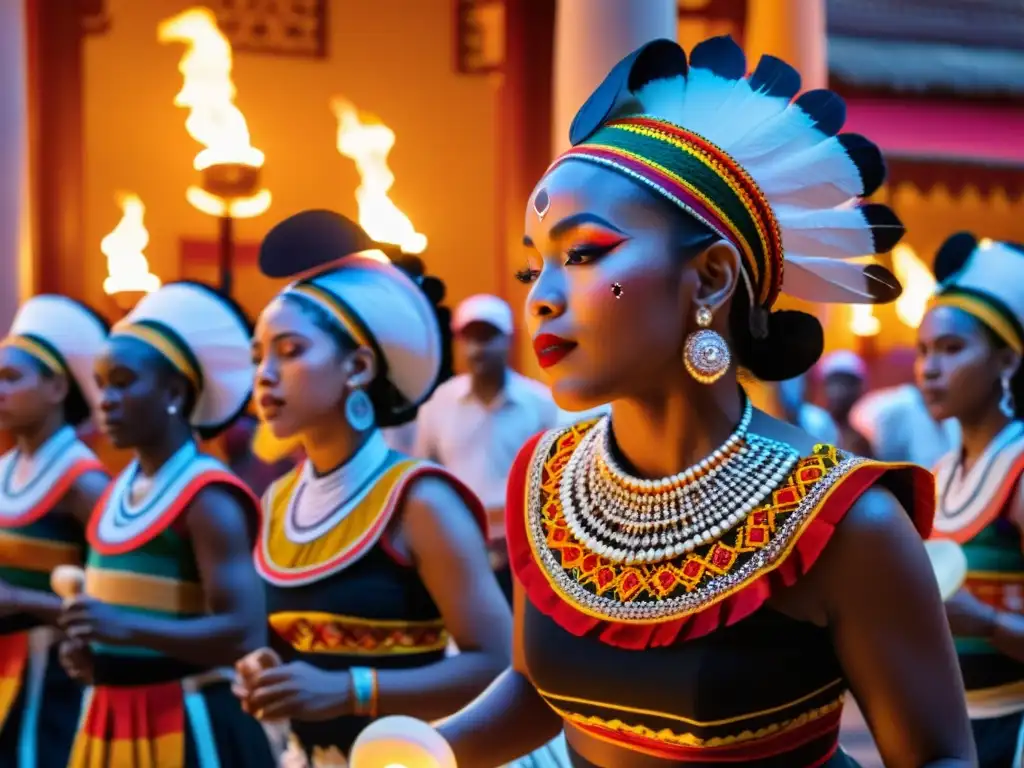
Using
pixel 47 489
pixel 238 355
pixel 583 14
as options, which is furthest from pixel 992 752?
pixel 583 14

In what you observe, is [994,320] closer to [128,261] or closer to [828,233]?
[828,233]

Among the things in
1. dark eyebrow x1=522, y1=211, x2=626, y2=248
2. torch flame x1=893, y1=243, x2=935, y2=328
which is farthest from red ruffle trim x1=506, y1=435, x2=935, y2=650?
torch flame x1=893, y1=243, x2=935, y2=328

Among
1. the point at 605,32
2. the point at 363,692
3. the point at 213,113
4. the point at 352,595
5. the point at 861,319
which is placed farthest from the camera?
the point at 861,319

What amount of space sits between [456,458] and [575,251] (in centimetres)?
482

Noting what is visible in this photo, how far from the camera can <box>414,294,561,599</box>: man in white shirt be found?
618 centimetres

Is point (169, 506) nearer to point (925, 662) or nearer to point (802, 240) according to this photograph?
point (802, 240)

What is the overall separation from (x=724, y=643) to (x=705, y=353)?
37cm

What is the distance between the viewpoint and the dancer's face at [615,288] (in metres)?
1.50

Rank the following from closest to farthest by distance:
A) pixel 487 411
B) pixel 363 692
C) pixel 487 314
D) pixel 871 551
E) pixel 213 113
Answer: pixel 871 551, pixel 363 692, pixel 213 113, pixel 487 314, pixel 487 411

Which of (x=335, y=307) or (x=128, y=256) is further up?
(x=335, y=307)

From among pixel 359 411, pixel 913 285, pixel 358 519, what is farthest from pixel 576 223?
pixel 913 285

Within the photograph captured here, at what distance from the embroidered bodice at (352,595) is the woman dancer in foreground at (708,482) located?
746 millimetres

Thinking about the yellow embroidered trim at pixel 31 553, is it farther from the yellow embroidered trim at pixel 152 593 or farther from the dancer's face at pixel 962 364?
the dancer's face at pixel 962 364

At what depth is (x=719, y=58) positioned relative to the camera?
1681mm
